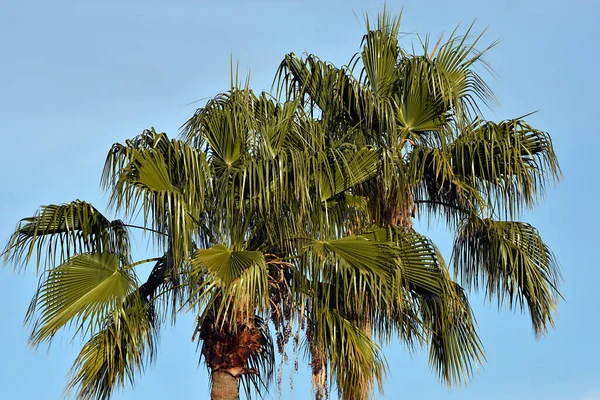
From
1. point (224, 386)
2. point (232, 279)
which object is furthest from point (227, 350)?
point (232, 279)

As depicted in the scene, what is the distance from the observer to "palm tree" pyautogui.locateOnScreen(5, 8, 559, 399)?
11.4m

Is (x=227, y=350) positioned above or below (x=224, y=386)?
above

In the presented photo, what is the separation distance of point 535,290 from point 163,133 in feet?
13.5

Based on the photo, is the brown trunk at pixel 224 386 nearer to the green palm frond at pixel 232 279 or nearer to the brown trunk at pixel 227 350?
A: the brown trunk at pixel 227 350

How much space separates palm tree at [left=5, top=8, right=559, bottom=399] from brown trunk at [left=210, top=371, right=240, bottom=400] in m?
0.02

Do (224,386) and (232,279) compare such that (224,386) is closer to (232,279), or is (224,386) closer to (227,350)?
(227,350)

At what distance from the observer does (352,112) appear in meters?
13.0

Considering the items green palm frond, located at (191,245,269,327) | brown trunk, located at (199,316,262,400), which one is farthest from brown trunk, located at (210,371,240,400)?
green palm frond, located at (191,245,269,327)

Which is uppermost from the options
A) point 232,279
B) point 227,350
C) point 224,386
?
point 232,279

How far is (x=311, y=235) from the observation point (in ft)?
38.4

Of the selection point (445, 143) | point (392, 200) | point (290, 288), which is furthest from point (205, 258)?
point (445, 143)

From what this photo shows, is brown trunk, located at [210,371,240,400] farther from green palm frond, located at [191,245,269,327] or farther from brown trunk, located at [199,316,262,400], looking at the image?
green palm frond, located at [191,245,269,327]

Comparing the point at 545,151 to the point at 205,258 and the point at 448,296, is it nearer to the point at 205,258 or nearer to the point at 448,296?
the point at 448,296

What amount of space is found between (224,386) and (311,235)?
5.59 feet
